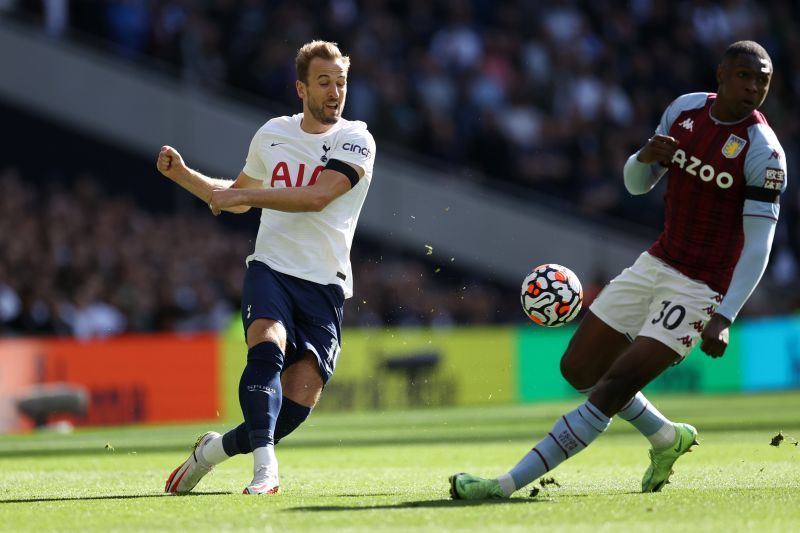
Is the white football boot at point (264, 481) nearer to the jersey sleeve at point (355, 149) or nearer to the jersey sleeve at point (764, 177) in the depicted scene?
the jersey sleeve at point (355, 149)

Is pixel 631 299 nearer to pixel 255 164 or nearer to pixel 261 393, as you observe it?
pixel 261 393

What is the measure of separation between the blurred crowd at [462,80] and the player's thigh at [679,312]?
14.1m

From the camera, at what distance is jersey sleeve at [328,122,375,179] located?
7992 mm

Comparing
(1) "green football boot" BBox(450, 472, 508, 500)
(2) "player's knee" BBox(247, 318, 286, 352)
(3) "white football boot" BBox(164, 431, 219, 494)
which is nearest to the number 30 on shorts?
(1) "green football boot" BBox(450, 472, 508, 500)

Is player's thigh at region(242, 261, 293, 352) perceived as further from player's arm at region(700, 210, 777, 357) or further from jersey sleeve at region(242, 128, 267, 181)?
player's arm at region(700, 210, 777, 357)

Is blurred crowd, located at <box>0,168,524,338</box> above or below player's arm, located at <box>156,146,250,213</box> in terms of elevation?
below

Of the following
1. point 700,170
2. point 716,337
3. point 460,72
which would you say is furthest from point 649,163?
point 460,72

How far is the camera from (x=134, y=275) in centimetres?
1945

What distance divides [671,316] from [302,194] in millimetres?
2104

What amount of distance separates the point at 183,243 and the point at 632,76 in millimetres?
9088

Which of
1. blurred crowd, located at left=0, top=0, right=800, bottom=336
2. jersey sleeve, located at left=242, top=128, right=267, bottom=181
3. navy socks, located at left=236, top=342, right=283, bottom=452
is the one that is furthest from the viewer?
blurred crowd, located at left=0, top=0, right=800, bottom=336

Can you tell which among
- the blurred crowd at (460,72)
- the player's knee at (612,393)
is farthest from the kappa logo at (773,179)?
the blurred crowd at (460,72)

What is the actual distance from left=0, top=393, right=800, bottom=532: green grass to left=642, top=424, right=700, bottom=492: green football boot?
0.08 metres

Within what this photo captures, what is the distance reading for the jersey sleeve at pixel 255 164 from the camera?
833 centimetres
